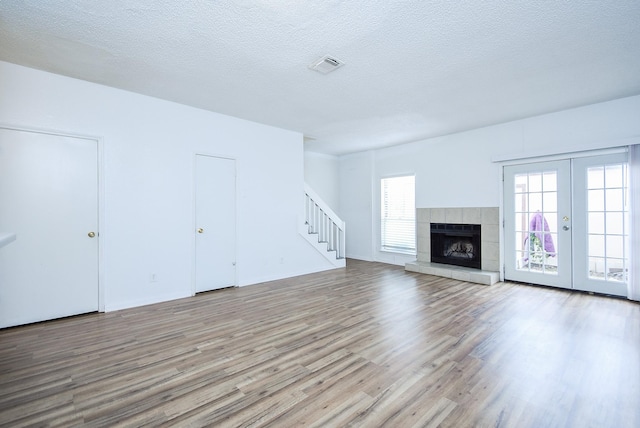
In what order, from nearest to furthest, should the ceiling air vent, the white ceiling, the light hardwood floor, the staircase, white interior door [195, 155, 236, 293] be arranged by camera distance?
the light hardwood floor < the white ceiling < the ceiling air vent < white interior door [195, 155, 236, 293] < the staircase

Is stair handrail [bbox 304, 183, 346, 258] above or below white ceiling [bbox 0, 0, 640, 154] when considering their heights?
below

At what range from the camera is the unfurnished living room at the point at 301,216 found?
2105mm

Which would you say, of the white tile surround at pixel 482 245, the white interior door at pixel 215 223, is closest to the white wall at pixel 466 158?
the white tile surround at pixel 482 245

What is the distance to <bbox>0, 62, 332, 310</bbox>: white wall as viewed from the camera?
3430mm

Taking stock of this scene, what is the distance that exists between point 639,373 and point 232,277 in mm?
4800

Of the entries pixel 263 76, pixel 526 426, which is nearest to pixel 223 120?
pixel 263 76

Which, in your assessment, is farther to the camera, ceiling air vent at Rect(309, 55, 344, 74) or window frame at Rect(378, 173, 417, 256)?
window frame at Rect(378, 173, 417, 256)

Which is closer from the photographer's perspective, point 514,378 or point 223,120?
point 514,378

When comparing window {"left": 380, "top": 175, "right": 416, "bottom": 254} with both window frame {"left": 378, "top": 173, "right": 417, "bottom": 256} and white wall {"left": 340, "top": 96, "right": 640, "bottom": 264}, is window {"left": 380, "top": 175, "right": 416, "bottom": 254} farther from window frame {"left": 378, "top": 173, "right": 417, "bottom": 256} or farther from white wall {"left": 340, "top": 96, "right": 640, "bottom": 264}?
white wall {"left": 340, "top": 96, "right": 640, "bottom": 264}

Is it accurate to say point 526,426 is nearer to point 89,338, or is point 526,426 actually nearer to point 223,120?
point 89,338

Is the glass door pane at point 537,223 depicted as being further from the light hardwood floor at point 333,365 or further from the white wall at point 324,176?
the white wall at point 324,176

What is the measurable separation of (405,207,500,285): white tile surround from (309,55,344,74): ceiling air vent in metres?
4.06

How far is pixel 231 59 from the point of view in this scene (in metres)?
3.03

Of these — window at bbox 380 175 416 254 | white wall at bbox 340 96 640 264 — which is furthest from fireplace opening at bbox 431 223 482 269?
window at bbox 380 175 416 254
